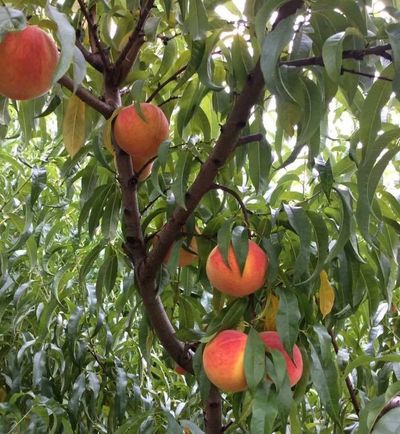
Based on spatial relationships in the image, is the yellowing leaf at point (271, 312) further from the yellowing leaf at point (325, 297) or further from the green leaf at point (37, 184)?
the green leaf at point (37, 184)

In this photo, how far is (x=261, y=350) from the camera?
2.85ft

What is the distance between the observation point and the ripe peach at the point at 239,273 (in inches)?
36.0

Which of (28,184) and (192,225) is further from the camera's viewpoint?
(28,184)

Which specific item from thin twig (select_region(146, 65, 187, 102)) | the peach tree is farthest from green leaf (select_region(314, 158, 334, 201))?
thin twig (select_region(146, 65, 187, 102))

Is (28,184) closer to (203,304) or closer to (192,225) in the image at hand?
(203,304)

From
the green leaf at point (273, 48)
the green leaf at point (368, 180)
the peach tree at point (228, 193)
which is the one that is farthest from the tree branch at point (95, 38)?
the green leaf at point (368, 180)

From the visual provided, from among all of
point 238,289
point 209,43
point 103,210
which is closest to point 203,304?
point 103,210

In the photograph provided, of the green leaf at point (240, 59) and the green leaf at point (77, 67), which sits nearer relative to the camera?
the green leaf at point (77, 67)

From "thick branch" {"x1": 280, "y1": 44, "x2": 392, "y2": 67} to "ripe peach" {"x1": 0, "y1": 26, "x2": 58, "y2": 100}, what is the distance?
0.98 feet

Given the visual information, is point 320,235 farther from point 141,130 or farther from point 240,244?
point 141,130

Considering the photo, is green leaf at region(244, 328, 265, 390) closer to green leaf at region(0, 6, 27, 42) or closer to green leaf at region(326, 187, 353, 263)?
green leaf at region(326, 187, 353, 263)

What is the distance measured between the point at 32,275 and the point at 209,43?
2.96 ft

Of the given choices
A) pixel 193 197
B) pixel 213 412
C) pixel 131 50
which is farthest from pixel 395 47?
pixel 213 412

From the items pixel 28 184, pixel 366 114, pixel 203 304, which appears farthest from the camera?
pixel 28 184
